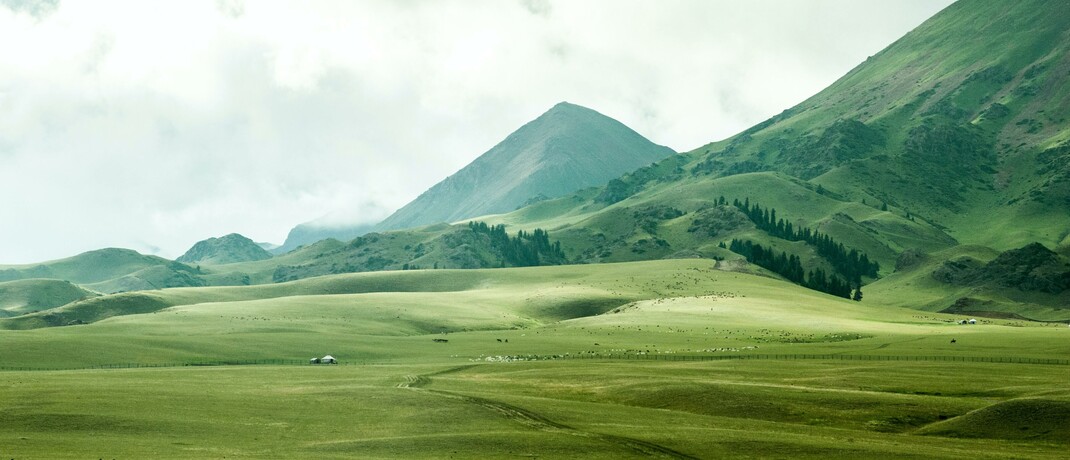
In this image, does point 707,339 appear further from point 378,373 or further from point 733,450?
point 733,450

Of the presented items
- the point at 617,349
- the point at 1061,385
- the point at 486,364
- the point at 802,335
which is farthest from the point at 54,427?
the point at 802,335

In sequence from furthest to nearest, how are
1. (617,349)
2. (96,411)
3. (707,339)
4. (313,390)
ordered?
(707,339) < (617,349) < (313,390) < (96,411)

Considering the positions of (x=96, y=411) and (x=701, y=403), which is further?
(x=701, y=403)

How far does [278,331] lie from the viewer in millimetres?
179500

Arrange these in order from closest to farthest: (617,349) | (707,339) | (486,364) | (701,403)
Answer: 1. (701,403)
2. (486,364)
3. (617,349)
4. (707,339)

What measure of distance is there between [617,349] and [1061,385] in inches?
3007

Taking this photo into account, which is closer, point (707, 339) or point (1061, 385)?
point (1061, 385)

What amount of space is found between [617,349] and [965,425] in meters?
83.4

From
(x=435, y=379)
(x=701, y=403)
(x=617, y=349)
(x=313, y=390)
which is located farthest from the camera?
(x=617, y=349)

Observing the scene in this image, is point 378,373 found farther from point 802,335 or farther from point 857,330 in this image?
point 857,330

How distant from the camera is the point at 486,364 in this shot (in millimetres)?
134875

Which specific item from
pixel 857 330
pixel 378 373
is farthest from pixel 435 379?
pixel 857 330

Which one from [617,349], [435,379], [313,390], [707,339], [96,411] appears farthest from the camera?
[707,339]

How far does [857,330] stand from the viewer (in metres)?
181
